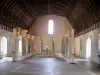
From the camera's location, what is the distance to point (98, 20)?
2459 centimetres

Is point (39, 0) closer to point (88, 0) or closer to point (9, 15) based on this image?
point (9, 15)

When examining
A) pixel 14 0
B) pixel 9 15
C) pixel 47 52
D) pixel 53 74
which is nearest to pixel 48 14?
pixel 47 52

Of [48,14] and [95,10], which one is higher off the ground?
[48,14]

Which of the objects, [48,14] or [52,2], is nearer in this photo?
[52,2]

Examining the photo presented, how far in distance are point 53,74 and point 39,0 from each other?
20.8 metres

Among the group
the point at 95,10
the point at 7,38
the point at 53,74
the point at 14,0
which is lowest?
the point at 53,74

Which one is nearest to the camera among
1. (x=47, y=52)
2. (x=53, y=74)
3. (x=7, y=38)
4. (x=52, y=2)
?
(x=53, y=74)

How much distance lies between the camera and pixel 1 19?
31047 millimetres

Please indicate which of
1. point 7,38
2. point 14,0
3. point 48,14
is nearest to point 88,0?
point 14,0

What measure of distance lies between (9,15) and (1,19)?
250 centimetres

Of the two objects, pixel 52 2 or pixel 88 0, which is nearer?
pixel 88 0

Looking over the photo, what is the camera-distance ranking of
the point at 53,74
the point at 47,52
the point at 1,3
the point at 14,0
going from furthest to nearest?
the point at 47,52 < the point at 14,0 < the point at 1,3 < the point at 53,74

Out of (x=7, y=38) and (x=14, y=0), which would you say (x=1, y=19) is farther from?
(x=7, y=38)

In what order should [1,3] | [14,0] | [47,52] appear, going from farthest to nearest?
1. [47,52]
2. [14,0]
3. [1,3]
